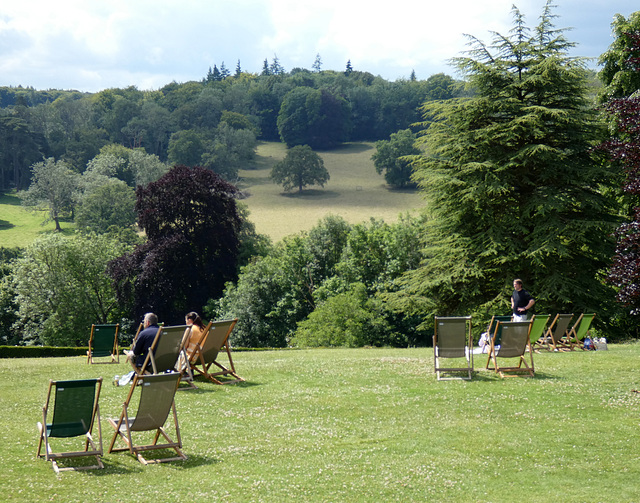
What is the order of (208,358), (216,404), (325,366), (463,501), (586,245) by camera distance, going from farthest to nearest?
(586,245), (325,366), (208,358), (216,404), (463,501)

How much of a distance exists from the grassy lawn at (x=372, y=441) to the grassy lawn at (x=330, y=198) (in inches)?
2619

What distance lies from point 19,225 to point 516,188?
8513 centimetres

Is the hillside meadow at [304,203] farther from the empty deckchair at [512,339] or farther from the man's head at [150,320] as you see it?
the man's head at [150,320]

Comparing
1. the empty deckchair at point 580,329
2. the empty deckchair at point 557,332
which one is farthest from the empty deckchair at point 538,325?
the empty deckchair at point 580,329

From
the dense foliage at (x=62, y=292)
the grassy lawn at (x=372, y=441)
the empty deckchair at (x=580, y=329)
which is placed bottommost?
the dense foliage at (x=62, y=292)

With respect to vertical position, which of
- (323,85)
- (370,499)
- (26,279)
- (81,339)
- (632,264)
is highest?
(323,85)

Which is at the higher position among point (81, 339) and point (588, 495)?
point (588, 495)

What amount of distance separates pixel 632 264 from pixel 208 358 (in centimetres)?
1160

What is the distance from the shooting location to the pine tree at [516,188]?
25.8m

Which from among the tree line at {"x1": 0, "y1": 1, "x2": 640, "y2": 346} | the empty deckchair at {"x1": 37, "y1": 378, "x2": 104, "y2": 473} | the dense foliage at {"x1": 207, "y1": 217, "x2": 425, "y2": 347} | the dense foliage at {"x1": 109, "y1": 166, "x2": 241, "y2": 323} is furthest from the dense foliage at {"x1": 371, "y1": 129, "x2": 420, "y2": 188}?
the empty deckchair at {"x1": 37, "y1": 378, "x2": 104, "y2": 473}

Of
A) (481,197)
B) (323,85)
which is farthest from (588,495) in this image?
(323,85)

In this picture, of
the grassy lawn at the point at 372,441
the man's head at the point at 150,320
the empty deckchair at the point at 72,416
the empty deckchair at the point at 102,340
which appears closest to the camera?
the grassy lawn at the point at 372,441

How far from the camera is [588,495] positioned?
6902mm

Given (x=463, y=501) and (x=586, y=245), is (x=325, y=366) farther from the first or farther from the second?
(x=586, y=245)
